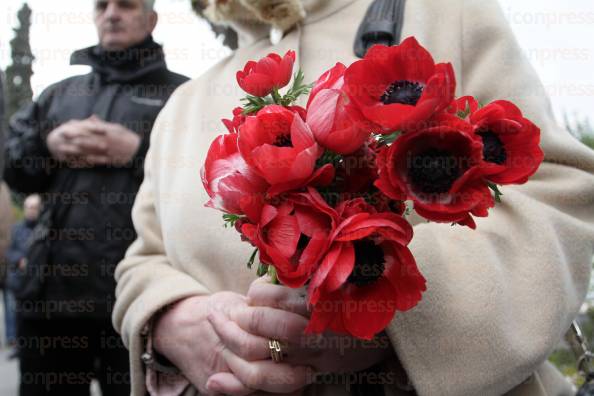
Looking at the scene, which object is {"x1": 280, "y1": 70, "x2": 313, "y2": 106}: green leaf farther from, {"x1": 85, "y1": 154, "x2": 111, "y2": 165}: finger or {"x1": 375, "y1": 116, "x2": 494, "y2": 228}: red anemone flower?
{"x1": 85, "y1": 154, "x2": 111, "y2": 165}: finger

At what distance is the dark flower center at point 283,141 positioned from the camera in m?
1.02

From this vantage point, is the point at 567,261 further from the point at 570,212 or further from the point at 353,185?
the point at 353,185

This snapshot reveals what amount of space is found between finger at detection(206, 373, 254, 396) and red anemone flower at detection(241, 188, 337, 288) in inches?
17.7

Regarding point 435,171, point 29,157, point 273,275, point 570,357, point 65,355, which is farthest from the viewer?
point 570,357

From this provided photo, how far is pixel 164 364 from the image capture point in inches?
64.1

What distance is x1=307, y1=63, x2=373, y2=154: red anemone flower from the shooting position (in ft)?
3.14

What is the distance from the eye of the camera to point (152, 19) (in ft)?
9.66

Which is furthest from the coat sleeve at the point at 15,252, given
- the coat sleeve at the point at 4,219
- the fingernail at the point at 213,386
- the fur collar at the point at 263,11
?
the fingernail at the point at 213,386

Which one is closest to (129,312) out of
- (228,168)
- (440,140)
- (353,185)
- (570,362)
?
(228,168)

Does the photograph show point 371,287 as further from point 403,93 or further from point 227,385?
point 227,385

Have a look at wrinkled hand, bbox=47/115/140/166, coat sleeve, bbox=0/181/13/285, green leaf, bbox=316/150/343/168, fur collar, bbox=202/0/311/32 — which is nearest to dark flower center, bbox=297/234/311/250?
green leaf, bbox=316/150/343/168

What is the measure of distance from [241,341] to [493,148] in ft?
2.17

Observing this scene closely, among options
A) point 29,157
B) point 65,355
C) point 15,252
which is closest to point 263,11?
point 29,157

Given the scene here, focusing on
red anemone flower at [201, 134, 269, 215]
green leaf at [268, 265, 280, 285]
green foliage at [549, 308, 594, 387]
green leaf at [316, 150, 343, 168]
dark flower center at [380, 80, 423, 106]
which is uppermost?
dark flower center at [380, 80, 423, 106]
